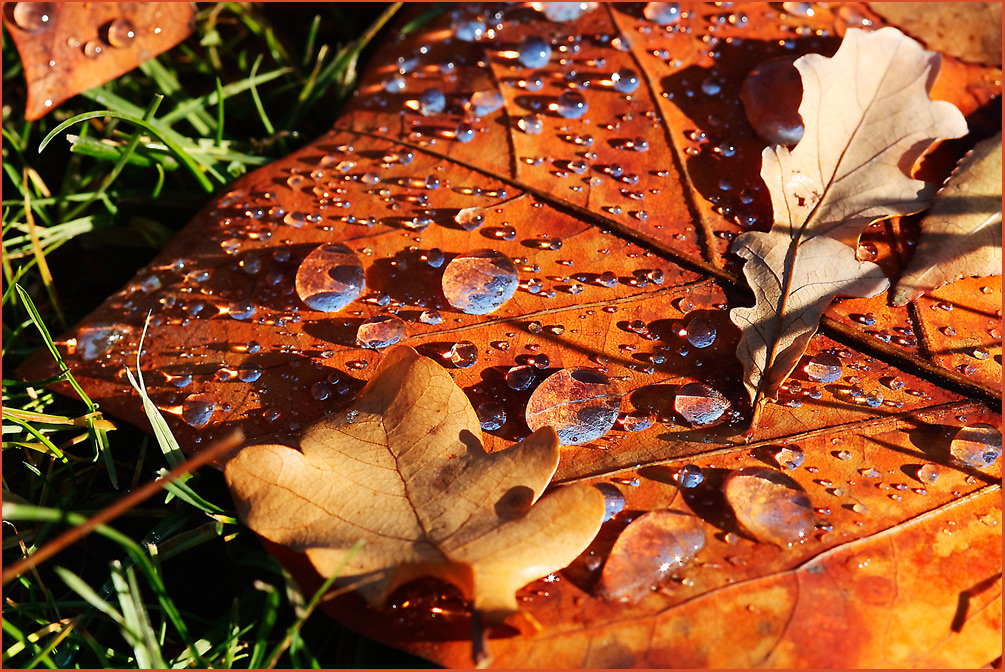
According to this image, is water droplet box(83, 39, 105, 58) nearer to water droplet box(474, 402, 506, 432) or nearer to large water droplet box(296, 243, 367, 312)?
large water droplet box(296, 243, 367, 312)

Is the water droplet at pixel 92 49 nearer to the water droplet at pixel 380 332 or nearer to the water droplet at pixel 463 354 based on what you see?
the water droplet at pixel 380 332

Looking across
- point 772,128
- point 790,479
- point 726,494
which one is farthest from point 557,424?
point 772,128

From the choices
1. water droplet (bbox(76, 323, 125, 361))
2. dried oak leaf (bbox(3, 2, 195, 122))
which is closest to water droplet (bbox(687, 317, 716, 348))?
water droplet (bbox(76, 323, 125, 361))

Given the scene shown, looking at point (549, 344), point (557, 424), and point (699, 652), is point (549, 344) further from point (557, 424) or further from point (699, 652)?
point (699, 652)

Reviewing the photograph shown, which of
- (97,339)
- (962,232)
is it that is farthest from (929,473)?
(97,339)

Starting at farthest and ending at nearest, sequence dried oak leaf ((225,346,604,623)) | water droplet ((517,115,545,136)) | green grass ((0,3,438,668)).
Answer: water droplet ((517,115,545,136)), green grass ((0,3,438,668)), dried oak leaf ((225,346,604,623))
